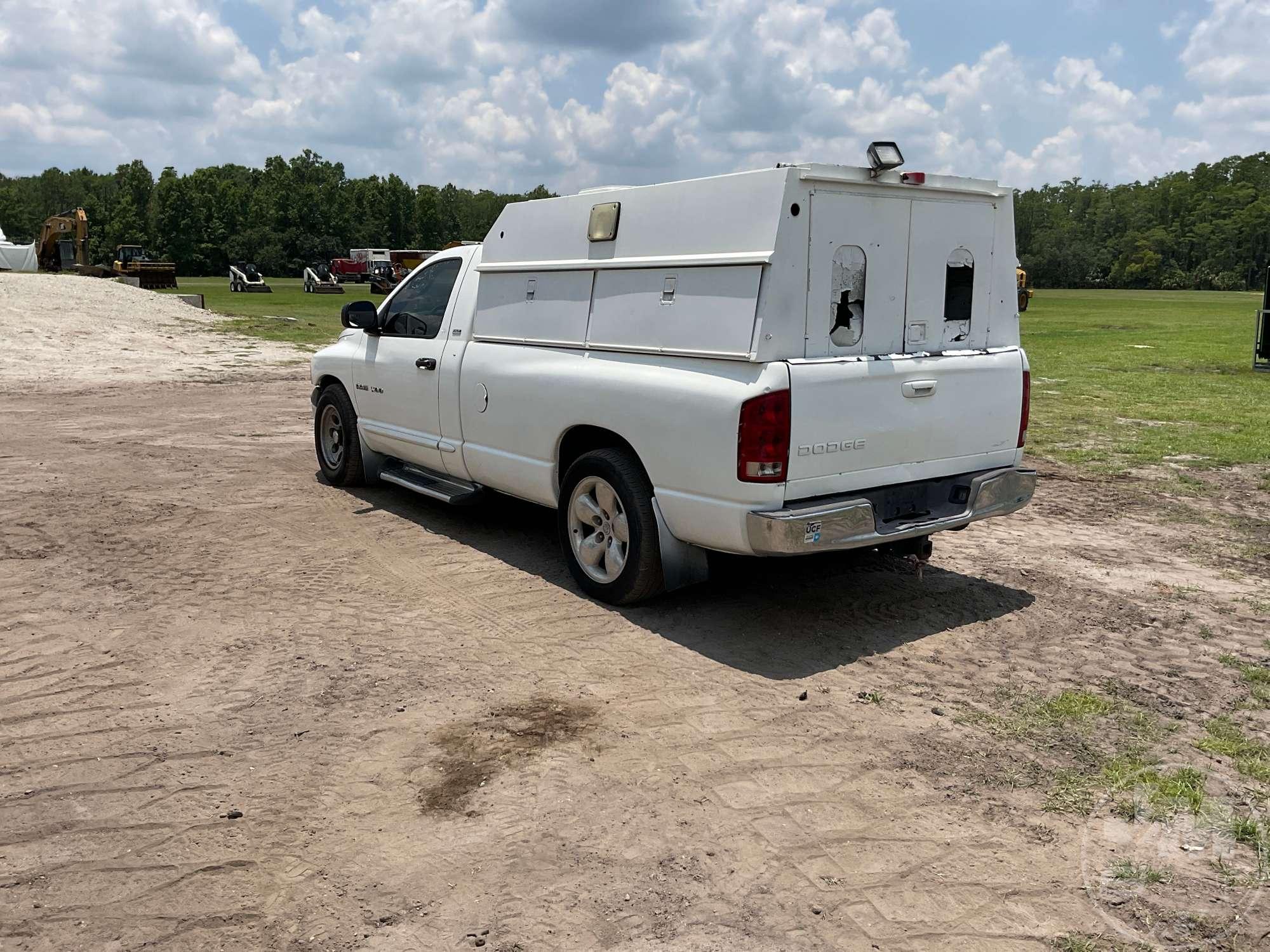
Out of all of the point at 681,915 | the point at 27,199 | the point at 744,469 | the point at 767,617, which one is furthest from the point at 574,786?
the point at 27,199

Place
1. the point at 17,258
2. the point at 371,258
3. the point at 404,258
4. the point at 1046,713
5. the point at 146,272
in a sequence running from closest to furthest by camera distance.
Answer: the point at 1046,713 → the point at 17,258 → the point at 146,272 → the point at 404,258 → the point at 371,258

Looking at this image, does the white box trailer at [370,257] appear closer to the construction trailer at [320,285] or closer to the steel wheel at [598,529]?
the construction trailer at [320,285]

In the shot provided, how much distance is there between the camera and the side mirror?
8.19 m

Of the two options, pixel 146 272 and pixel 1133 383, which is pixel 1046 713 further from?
pixel 146 272

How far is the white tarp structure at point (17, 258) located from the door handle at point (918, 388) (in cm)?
4785

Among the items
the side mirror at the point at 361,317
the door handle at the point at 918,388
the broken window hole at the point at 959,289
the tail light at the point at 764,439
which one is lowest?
the tail light at the point at 764,439

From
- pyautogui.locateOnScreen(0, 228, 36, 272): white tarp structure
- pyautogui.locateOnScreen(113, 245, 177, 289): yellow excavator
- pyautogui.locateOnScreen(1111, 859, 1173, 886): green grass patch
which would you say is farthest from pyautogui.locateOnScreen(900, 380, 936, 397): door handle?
pyautogui.locateOnScreen(113, 245, 177, 289): yellow excavator

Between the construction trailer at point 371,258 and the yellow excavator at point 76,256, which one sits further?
the construction trailer at point 371,258

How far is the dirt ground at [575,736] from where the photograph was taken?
3248mm

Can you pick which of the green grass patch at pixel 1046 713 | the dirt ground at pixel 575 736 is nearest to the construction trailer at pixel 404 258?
the dirt ground at pixel 575 736

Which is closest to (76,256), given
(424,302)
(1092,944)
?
(424,302)

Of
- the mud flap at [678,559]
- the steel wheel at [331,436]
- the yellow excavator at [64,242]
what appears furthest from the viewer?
the yellow excavator at [64,242]

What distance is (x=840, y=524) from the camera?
17.1ft

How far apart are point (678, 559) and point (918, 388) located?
1.55 metres
